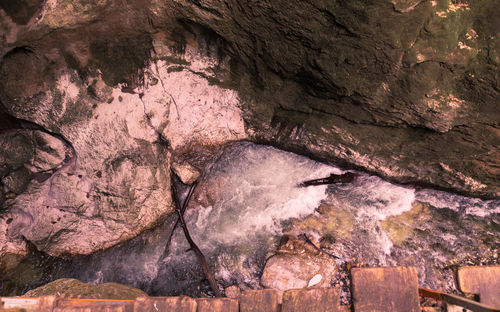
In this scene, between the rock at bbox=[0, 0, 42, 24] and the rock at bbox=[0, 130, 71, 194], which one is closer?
the rock at bbox=[0, 0, 42, 24]

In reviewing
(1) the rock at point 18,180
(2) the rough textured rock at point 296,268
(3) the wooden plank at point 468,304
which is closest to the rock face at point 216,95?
(1) the rock at point 18,180

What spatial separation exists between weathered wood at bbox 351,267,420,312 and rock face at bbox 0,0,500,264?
1.60m

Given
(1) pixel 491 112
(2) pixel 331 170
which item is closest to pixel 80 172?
(2) pixel 331 170

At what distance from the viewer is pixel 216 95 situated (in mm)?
3748

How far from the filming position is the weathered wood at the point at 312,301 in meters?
2.32

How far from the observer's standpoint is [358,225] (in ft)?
13.2

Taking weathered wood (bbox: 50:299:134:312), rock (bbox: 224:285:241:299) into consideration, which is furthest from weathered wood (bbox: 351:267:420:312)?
rock (bbox: 224:285:241:299)

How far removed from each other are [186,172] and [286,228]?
149 centimetres

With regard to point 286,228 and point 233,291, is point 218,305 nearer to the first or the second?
point 233,291

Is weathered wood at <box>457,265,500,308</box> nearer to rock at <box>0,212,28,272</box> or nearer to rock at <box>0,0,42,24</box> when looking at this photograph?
rock at <box>0,0,42,24</box>

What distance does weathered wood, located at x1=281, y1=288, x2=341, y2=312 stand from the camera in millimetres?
2324

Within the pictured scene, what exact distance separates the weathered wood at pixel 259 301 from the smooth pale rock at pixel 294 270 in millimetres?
1428

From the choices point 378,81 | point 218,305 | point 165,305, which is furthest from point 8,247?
point 378,81

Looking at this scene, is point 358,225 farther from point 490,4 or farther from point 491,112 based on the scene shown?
point 490,4
